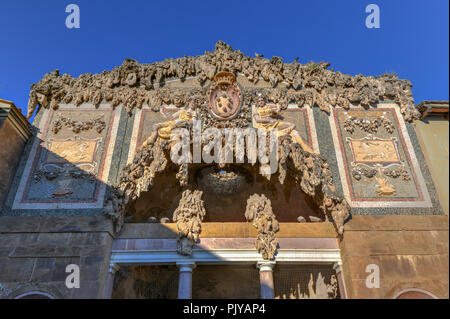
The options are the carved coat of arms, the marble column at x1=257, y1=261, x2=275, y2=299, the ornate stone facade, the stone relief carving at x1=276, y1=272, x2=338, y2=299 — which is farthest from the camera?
the stone relief carving at x1=276, y1=272, x2=338, y2=299

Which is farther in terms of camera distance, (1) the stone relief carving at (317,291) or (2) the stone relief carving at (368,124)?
(1) the stone relief carving at (317,291)

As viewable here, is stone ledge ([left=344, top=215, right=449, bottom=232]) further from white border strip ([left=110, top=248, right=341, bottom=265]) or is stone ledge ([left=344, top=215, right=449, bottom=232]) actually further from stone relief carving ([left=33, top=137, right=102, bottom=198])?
stone relief carving ([left=33, top=137, right=102, bottom=198])

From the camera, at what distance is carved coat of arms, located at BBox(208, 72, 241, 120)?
9.20 meters

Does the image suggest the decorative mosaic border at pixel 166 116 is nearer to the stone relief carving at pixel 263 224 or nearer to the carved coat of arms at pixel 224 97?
the carved coat of arms at pixel 224 97

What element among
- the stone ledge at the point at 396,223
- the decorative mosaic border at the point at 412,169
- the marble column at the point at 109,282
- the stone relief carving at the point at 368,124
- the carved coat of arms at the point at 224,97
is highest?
the carved coat of arms at the point at 224,97

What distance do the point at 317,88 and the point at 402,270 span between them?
507 centimetres

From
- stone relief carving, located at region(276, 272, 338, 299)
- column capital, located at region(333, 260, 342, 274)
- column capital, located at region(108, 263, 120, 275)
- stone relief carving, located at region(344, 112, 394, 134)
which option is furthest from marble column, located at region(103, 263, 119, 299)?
stone relief carving, located at region(344, 112, 394, 134)

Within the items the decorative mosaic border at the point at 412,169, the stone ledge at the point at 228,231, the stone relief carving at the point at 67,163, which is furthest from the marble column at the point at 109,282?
the decorative mosaic border at the point at 412,169

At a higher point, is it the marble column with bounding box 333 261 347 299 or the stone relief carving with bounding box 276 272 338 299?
the stone relief carving with bounding box 276 272 338 299

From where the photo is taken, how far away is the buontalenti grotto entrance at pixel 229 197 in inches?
320

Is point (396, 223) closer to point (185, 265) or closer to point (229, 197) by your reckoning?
point (229, 197)

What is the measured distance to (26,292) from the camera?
277 inches

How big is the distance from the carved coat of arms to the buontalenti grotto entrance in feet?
0.09

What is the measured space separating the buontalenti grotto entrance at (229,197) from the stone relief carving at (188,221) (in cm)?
2
